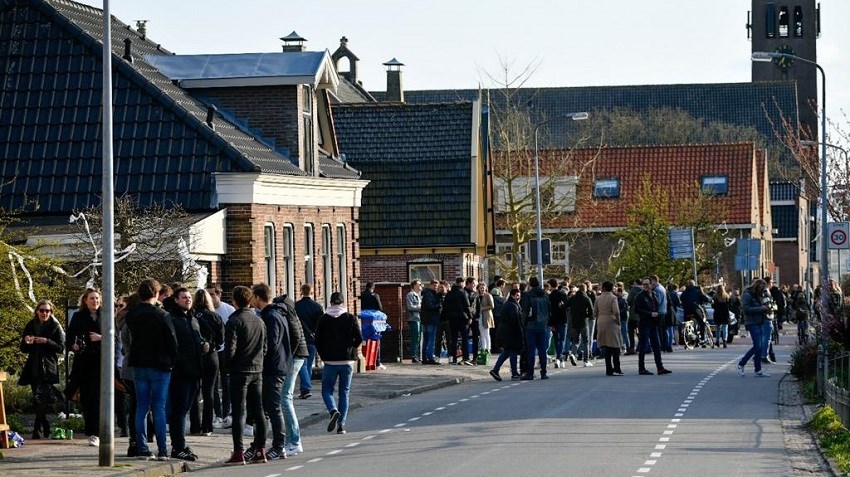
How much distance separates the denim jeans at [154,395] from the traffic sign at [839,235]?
20.9m

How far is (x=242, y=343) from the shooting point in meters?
17.0

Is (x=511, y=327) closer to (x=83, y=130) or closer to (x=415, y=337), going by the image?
(x=415, y=337)

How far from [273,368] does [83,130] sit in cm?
1391

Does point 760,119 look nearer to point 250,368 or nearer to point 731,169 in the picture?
point 731,169

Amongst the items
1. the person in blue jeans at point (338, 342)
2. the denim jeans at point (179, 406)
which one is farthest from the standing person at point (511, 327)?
the denim jeans at point (179, 406)

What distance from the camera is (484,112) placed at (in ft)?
172

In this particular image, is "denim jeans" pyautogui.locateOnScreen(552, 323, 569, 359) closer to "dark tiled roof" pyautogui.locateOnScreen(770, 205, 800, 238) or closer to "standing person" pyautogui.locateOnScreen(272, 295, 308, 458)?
"standing person" pyautogui.locateOnScreen(272, 295, 308, 458)

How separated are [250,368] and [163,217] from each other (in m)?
9.29

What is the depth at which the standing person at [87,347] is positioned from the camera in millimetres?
18422

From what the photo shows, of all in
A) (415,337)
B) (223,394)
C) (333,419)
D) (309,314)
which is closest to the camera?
(333,419)

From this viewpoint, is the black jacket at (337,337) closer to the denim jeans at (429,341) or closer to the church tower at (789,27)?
the denim jeans at (429,341)

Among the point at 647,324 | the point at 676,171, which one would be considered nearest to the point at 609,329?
the point at 647,324

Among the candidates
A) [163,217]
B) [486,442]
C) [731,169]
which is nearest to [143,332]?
[486,442]

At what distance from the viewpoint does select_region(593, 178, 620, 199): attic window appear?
252 feet
